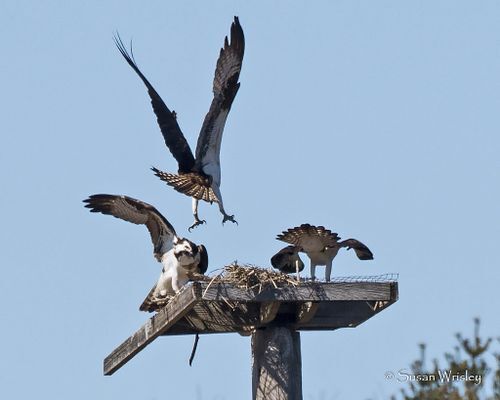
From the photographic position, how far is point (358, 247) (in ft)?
36.2

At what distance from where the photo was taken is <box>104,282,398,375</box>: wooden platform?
9695mm

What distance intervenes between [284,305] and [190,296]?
0.58 meters

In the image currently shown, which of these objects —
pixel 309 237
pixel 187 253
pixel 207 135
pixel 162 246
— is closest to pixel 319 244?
pixel 309 237

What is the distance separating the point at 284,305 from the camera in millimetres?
9898

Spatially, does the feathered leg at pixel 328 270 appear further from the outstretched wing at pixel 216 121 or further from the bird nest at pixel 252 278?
the outstretched wing at pixel 216 121

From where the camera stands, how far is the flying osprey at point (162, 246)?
1160 cm

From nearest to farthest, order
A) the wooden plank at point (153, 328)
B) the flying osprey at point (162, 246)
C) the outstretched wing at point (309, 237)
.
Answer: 1. the wooden plank at point (153, 328)
2. the outstretched wing at point (309, 237)
3. the flying osprey at point (162, 246)

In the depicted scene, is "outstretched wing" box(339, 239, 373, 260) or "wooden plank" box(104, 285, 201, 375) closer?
"wooden plank" box(104, 285, 201, 375)

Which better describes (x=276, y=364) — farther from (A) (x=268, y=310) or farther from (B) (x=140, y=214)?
(B) (x=140, y=214)

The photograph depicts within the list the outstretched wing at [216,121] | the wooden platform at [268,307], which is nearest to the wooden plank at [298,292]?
the wooden platform at [268,307]

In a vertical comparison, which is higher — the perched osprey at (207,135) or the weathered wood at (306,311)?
the perched osprey at (207,135)

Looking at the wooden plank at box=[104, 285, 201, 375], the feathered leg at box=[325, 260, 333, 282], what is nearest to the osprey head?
the feathered leg at box=[325, 260, 333, 282]

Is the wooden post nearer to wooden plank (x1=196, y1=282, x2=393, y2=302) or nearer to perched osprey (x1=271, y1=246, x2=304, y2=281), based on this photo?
wooden plank (x1=196, y1=282, x2=393, y2=302)

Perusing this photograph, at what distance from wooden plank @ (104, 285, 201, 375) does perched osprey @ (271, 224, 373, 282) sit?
3.43 ft
